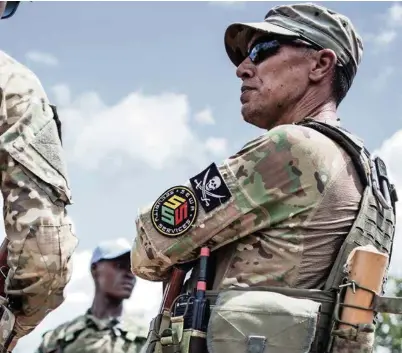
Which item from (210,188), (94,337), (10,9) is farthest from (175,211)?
(94,337)

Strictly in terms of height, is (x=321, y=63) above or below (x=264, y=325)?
above

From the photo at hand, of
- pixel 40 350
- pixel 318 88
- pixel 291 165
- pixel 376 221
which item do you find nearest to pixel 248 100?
pixel 318 88

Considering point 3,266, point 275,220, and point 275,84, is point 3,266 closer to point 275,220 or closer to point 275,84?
point 275,220

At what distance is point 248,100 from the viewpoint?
150 inches

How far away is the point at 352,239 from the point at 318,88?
83 cm

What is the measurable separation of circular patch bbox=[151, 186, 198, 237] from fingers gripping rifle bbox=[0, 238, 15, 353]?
0.70m

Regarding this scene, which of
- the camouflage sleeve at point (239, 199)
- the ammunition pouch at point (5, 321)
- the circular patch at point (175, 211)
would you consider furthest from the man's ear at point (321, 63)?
the ammunition pouch at point (5, 321)

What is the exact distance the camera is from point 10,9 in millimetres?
3957

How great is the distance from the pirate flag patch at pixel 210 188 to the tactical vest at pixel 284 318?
292mm

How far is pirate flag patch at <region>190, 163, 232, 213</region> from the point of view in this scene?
3.34 m

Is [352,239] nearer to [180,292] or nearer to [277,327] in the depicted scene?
[277,327]

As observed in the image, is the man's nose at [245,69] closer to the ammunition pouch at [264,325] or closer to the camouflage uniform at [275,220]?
the camouflage uniform at [275,220]

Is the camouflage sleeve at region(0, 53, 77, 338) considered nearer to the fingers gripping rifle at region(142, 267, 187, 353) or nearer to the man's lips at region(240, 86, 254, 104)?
the fingers gripping rifle at region(142, 267, 187, 353)

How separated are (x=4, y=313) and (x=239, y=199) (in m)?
1.14
